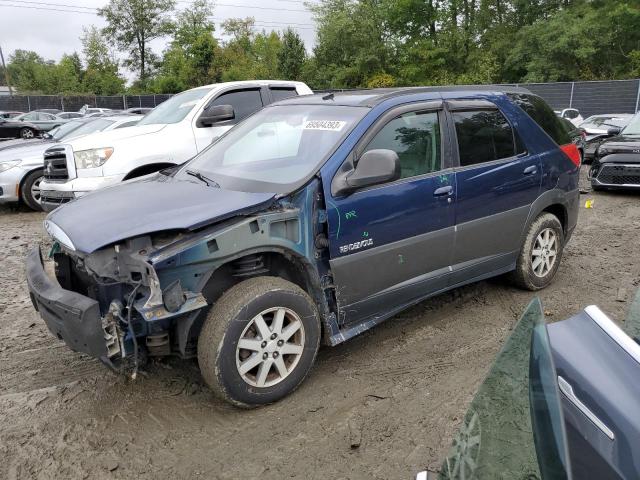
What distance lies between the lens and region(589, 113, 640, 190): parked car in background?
9.42m

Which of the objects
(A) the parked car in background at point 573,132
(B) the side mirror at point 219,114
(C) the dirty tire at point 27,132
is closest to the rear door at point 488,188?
(A) the parked car in background at point 573,132

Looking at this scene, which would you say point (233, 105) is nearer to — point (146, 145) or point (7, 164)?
point (146, 145)

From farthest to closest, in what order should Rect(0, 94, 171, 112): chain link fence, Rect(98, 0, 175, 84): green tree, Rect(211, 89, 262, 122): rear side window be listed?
1. Rect(98, 0, 175, 84): green tree
2. Rect(0, 94, 171, 112): chain link fence
3. Rect(211, 89, 262, 122): rear side window

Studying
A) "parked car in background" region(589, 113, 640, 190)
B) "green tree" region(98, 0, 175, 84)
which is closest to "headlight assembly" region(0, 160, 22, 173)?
"parked car in background" region(589, 113, 640, 190)

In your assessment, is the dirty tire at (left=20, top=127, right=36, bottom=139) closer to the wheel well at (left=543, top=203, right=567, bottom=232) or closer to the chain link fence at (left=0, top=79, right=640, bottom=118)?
the chain link fence at (left=0, top=79, right=640, bottom=118)

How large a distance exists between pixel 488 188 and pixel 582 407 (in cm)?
310

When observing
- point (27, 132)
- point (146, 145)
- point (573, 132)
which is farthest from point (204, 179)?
point (27, 132)

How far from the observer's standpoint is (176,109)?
742 centimetres

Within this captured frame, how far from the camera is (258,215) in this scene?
9.96 feet

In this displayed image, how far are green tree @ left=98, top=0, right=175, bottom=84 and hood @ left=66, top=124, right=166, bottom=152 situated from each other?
179 feet

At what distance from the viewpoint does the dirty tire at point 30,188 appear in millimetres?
8883

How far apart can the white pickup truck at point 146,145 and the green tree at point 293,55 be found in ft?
109

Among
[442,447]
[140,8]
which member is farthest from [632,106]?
[140,8]

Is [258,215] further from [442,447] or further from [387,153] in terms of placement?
[442,447]
